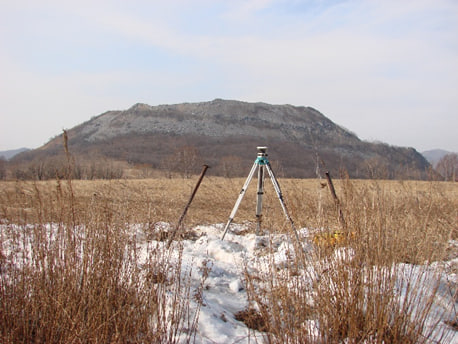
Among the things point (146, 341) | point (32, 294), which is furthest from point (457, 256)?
point (32, 294)

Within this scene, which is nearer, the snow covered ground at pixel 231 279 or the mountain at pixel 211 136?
the snow covered ground at pixel 231 279

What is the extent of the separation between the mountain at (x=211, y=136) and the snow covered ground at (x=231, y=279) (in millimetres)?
59221

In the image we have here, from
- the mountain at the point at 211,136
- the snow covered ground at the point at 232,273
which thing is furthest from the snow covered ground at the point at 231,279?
the mountain at the point at 211,136

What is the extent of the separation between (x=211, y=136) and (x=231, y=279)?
100m

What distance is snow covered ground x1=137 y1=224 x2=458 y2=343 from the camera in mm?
3229

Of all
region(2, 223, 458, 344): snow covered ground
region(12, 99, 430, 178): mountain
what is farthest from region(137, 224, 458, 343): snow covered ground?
region(12, 99, 430, 178): mountain

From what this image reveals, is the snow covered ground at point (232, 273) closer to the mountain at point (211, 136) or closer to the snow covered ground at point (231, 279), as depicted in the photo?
the snow covered ground at point (231, 279)

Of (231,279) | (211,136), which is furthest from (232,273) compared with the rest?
(211,136)

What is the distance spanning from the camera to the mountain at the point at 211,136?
82.0 meters

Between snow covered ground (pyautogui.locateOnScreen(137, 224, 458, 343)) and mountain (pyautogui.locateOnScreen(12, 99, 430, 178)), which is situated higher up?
mountain (pyautogui.locateOnScreen(12, 99, 430, 178))

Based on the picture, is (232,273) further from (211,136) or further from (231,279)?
(211,136)

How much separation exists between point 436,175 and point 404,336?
5.76 m

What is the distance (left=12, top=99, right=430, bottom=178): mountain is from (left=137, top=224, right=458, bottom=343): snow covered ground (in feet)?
194

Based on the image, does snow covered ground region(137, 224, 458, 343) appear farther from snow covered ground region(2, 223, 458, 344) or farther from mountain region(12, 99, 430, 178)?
mountain region(12, 99, 430, 178)
